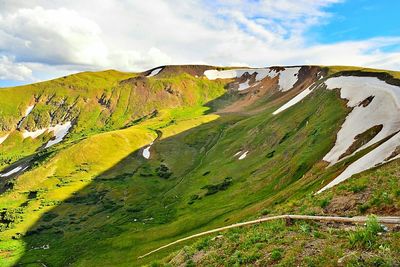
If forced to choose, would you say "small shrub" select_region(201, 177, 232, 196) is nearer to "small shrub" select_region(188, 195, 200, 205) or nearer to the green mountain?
the green mountain

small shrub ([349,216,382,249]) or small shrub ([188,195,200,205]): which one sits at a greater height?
small shrub ([349,216,382,249])

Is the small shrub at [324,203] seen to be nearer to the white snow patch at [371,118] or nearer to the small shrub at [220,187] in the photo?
the white snow patch at [371,118]

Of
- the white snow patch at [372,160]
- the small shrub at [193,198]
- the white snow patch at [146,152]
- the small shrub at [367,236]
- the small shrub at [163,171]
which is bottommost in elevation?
the small shrub at [193,198]

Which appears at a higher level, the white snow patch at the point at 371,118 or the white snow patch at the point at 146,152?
the white snow patch at the point at 371,118

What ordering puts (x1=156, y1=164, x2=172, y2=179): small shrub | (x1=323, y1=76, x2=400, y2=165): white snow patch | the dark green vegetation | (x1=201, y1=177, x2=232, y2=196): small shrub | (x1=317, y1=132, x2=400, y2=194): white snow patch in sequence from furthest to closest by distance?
(x1=156, y1=164, x2=172, y2=179): small shrub < (x1=201, y1=177, x2=232, y2=196): small shrub < (x1=323, y1=76, x2=400, y2=165): white snow patch < (x1=317, y1=132, x2=400, y2=194): white snow patch < the dark green vegetation

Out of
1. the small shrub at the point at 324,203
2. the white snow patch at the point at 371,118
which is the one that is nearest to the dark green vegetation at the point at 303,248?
the small shrub at the point at 324,203

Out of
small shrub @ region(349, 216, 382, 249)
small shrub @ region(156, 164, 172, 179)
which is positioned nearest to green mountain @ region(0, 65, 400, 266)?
small shrub @ region(349, 216, 382, 249)

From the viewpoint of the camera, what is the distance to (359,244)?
51.3ft

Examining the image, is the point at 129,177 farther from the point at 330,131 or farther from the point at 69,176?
the point at 330,131

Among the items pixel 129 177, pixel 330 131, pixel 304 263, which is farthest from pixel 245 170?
pixel 304 263

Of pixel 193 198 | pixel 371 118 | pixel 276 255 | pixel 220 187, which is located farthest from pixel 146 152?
pixel 276 255

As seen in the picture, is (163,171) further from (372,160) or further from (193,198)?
(372,160)

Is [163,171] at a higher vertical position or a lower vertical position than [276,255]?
lower

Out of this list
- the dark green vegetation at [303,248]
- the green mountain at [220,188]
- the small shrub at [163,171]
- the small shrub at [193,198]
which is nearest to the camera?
the dark green vegetation at [303,248]
